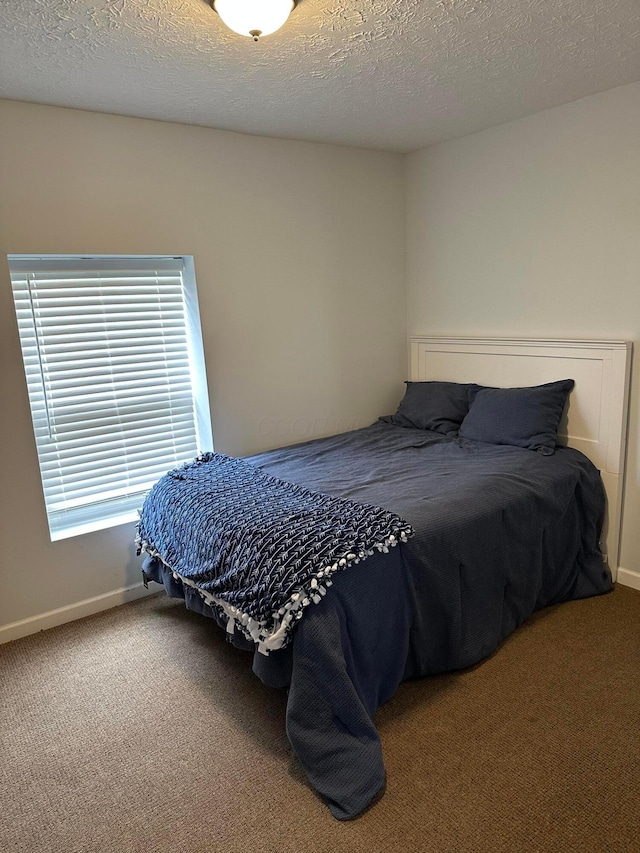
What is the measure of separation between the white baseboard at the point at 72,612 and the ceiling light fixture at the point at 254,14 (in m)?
2.54

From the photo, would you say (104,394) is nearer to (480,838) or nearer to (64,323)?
(64,323)

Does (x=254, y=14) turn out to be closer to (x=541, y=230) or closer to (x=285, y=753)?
(x=541, y=230)

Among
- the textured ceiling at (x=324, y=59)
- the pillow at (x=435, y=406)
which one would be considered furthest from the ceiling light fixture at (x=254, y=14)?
the pillow at (x=435, y=406)

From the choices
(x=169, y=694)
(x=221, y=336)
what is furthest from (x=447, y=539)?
(x=221, y=336)

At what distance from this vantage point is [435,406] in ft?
11.4

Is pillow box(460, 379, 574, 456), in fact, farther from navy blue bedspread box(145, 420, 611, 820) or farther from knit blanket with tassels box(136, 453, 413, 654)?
knit blanket with tassels box(136, 453, 413, 654)

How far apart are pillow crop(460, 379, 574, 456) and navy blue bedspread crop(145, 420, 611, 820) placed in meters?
0.07

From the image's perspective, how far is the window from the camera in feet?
8.95

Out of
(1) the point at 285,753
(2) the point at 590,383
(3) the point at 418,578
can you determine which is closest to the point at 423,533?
(3) the point at 418,578

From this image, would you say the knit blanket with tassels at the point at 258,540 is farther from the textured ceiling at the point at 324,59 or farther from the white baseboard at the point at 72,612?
the textured ceiling at the point at 324,59

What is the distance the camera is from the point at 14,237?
2490 millimetres

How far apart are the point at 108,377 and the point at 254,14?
71.1 inches

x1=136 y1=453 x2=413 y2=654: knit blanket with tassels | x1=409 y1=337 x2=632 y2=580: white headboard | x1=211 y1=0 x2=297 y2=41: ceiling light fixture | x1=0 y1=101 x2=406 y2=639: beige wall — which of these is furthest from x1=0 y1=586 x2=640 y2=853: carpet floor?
x1=211 y1=0 x2=297 y2=41: ceiling light fixture

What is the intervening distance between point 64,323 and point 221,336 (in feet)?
2.58
